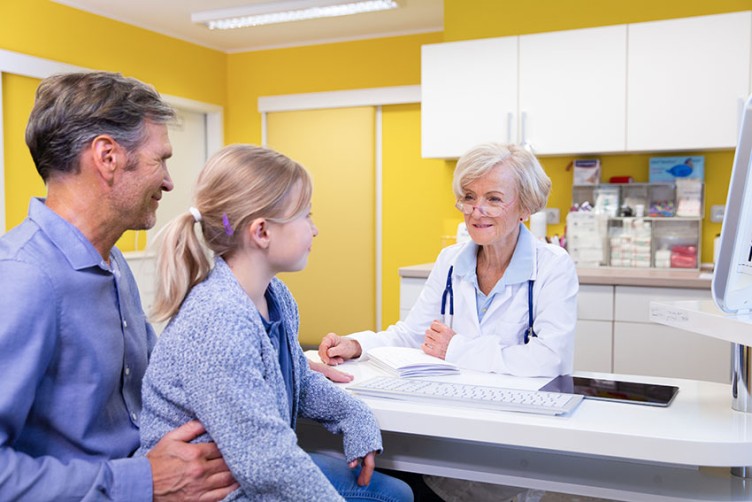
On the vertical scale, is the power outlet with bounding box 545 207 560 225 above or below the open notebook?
above

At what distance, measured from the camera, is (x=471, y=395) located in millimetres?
1478

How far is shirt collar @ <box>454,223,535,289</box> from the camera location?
1979mm

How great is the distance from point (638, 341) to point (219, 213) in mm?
2550

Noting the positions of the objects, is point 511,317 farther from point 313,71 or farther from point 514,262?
point 313,71

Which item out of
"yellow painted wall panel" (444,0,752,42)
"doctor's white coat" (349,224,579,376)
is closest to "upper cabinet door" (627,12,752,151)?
"yellow painted wall panel" (444,0,752,42)

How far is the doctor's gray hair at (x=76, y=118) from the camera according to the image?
131 cm

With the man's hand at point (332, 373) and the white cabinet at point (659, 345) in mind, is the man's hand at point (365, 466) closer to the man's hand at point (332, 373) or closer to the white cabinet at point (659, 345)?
the man's hand at point (332, 373)

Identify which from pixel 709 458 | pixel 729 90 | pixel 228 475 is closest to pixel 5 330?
pixel 228 475

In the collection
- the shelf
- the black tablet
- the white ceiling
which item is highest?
the white ceiling

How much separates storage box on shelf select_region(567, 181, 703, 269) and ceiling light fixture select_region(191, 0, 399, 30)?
5.70ft

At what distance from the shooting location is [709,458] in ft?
4.05

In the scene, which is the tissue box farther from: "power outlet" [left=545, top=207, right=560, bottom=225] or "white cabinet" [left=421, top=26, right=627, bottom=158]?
"power outlet" [left=545, top=207, right=560, bottom=225]

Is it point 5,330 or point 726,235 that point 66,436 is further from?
point 726,235

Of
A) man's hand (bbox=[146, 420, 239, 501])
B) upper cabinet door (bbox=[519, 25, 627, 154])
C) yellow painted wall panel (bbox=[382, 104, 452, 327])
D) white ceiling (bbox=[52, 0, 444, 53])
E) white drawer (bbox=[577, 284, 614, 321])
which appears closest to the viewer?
man's hand (bbox=[146, 420, 239, 501])
